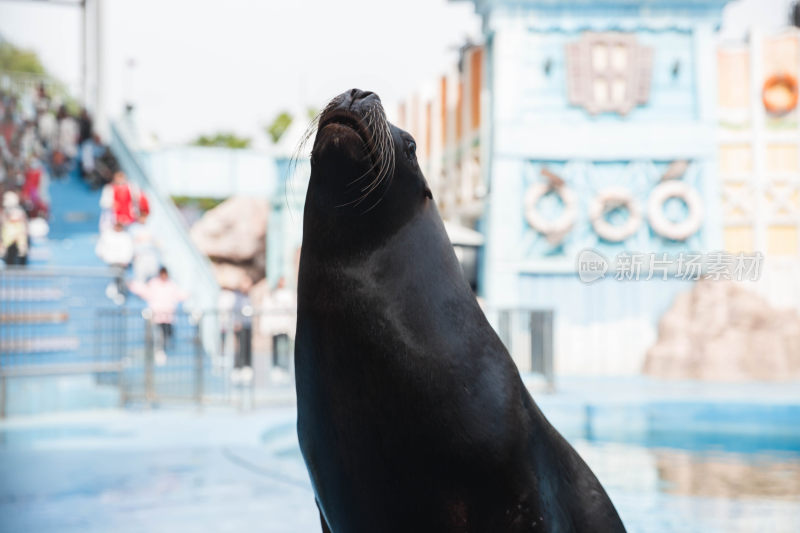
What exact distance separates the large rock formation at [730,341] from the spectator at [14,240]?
29.7ft

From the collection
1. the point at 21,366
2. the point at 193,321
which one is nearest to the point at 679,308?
the point at 193,321

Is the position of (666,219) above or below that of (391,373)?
above

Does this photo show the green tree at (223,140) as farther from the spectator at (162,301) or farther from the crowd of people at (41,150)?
the spectator at (162,301)

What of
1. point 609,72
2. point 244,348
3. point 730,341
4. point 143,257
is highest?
point 609,72

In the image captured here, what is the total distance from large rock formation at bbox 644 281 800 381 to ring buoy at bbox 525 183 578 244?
2330mm

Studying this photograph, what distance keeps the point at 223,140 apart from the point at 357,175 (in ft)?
157

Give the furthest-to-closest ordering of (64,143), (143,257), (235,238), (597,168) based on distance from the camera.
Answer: (235,238) < (64,143) < (597,168) < (143,257)

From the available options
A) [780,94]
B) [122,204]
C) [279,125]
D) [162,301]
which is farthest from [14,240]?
[279,125]

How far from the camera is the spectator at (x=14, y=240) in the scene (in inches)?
413

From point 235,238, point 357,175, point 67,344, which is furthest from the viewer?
point 235,238

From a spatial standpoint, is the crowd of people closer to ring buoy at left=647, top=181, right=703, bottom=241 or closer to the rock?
the rock

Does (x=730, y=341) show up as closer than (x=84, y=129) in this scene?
Yes

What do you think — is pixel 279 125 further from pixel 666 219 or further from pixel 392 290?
pixel 392 290

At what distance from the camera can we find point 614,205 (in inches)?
595
